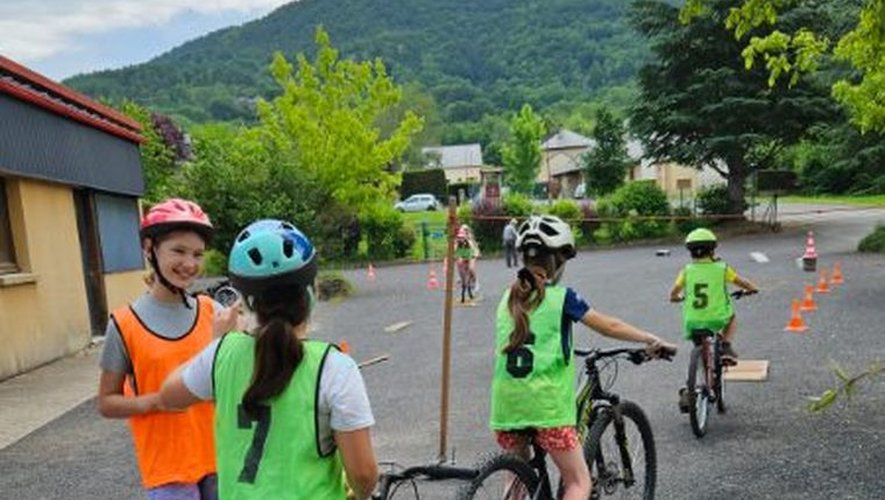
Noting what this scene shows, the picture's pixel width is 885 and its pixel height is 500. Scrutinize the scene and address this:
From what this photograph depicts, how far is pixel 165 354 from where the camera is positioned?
10.4 ft

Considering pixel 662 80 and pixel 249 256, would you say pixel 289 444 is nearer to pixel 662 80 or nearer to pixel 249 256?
pixel 249 256

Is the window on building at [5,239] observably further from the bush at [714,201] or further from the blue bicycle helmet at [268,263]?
the bush at [714,201]

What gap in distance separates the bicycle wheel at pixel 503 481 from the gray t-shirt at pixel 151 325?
1.29 m

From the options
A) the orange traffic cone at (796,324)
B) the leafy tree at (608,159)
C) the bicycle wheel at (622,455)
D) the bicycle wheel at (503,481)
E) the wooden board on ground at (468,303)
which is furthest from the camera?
the leafy tree at (608,159)

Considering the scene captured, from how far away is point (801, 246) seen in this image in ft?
83.7

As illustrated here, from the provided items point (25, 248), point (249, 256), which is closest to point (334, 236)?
point (25, 248)

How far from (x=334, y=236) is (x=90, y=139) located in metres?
12.6

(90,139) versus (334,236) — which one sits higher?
(90,139)

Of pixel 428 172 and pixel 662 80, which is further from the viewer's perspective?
pixel 428 172

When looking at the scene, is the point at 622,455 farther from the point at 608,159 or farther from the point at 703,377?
the point at 608,159

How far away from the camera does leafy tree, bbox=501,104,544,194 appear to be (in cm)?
8375

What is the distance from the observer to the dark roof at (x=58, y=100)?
1215 cm

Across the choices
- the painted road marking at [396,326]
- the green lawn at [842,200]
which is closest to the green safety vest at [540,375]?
the painted road marking at [396,326]

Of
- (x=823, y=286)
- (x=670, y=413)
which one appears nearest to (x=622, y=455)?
(x=670, y=413)
